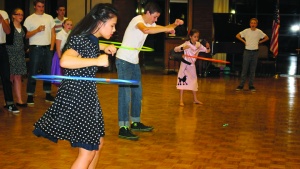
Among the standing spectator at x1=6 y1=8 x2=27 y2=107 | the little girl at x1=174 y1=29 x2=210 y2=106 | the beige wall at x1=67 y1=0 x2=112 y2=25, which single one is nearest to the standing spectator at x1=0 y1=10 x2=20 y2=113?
the standing spectator at x1=6 y1=8 x2=27 y2=107

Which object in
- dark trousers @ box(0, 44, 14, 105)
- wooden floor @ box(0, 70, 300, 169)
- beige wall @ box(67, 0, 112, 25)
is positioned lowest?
wooden floor @ box(0, 70, 300, 169)

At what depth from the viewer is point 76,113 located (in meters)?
3.97

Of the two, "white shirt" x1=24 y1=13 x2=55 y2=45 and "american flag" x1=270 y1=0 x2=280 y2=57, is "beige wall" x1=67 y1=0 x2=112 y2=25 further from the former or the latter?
"white shirt" x1=24 y1=13 x2=55 y2=45

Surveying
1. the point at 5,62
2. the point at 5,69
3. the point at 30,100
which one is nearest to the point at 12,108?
the point at 5,69

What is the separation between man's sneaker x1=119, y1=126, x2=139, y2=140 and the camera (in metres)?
6.66

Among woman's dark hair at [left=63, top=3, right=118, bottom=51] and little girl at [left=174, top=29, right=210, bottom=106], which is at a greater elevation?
woman's dark hair at [left=63, top=3, right=118, bottom=51]

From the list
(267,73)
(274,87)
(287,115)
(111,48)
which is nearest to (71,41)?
(111,48)

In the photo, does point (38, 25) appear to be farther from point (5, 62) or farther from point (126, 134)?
point (126, 134)

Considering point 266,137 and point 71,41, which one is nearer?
point 71,41

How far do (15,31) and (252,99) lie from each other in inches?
193

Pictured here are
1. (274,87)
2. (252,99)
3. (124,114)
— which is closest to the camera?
(124,114)

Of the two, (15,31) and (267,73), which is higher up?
(15,31)

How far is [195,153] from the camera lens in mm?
6027

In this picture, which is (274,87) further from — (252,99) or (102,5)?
(102,5)
